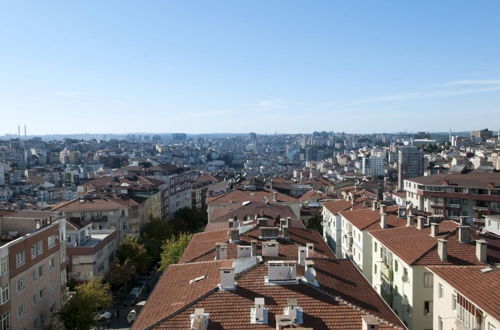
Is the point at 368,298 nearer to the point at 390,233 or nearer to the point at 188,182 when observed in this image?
the point at 390,233

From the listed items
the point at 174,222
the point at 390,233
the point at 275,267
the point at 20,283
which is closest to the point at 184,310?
the point at 275,267

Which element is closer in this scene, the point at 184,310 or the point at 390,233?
the point at 184,310

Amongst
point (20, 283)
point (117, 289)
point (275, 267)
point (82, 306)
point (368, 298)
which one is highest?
point (275, 267)

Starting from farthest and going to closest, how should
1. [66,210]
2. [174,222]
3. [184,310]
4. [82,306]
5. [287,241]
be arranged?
[174,222]
[66,210]
[82,306]
[287,241]
[184,310]

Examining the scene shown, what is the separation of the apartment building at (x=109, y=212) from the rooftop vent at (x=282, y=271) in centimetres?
3480

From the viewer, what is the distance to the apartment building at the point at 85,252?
3788cm

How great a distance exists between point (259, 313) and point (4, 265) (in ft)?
49.4

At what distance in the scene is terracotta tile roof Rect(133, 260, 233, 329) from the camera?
54.5 feet

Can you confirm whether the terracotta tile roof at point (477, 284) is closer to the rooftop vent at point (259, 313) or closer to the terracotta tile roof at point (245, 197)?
the rooftop vent at point (259, 313)

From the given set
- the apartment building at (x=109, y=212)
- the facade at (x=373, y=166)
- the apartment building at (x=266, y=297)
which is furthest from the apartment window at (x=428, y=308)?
the facade at (x=373, y=166)

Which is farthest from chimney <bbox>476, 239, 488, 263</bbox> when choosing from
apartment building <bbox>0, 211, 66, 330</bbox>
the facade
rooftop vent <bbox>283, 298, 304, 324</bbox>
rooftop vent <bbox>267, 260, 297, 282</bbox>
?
the facade

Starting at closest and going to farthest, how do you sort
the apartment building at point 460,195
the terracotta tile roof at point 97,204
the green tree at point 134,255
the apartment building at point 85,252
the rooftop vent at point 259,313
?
1. the rooftop vent at point 259,313
2. the apartment building at point 85,252
3. the green tree at point 134,255
4. the terracotta tile roof at point 97,204
5. the apartment building at point 460,195

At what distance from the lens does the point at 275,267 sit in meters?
17.4

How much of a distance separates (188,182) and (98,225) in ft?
115
